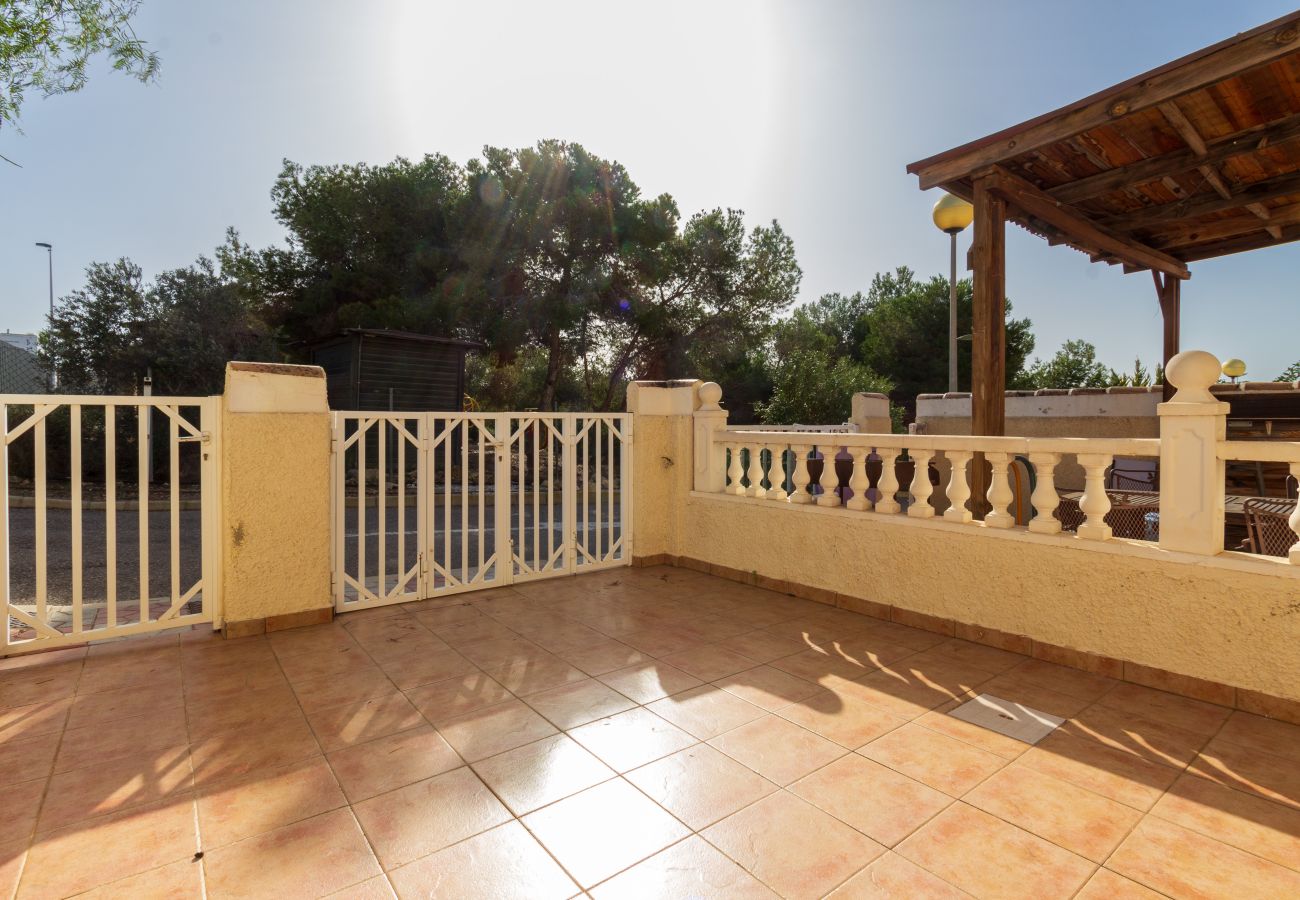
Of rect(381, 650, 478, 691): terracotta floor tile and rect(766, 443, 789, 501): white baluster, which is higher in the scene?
rect(766, 443, 789, 501): white baluster

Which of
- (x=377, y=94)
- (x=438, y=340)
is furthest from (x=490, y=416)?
(x=438, y=340)

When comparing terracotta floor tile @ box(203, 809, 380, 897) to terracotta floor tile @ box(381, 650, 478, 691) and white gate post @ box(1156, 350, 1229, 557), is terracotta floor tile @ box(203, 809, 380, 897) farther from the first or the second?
white gate post @ box(1156, 350, 1229, 557)

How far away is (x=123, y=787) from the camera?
1980 mm

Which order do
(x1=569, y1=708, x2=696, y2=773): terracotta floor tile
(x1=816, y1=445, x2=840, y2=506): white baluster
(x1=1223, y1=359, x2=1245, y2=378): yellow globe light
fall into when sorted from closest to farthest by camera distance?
(x1=569, y1=708, x2=696, y2=773): terracotta floor tile → (x1=816, y1=445, x2=840, y2=506): white baluster → (x1=1223, y1=359, x2=1245, y2=378): yellow globe light

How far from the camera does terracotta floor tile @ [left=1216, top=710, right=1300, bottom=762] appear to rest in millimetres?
2182

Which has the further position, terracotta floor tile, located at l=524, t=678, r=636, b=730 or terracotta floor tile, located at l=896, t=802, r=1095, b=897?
terracotta floor tile, located at l=524, t=678, r=636, b=730

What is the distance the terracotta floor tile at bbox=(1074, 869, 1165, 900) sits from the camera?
1479 millimetres

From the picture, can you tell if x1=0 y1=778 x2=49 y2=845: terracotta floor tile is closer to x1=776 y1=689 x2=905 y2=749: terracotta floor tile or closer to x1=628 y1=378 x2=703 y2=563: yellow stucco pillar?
x1=776 y1=689 x2=905 y2=749: terracotta floor tile

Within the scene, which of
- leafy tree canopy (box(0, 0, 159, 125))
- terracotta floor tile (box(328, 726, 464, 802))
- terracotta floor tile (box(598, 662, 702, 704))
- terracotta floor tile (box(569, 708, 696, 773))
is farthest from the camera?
leafy tree canopy (box(0, 0, 159, 125))

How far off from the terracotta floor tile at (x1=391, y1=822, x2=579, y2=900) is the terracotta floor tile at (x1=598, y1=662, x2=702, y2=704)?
3.25ft

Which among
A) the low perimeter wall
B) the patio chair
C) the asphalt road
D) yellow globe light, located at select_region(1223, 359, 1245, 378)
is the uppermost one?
yellow globe light, located at select_region(1223, 359, 1245, 378)

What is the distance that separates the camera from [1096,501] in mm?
2902

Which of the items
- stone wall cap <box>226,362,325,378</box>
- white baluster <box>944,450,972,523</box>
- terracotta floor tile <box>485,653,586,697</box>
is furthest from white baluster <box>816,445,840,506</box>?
stone wall cap <box>226,362,325,378</box>

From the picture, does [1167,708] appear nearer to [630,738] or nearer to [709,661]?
[709,661]
